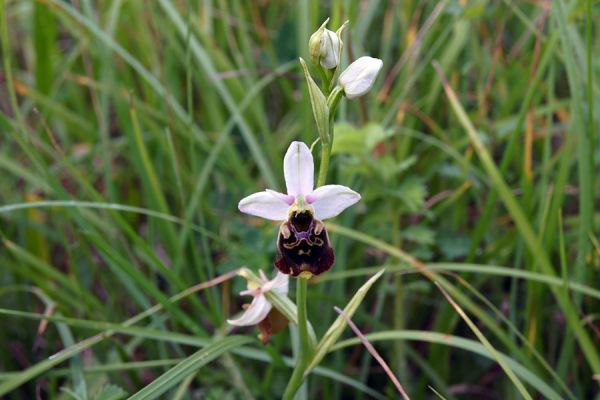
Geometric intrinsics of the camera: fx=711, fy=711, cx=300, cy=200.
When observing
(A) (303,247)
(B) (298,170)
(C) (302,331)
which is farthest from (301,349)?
(B) (298,170)

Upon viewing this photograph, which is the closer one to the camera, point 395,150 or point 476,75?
point 395,150

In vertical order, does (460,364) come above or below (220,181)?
below

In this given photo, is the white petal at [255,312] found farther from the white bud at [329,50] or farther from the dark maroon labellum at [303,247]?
the white bud at [329,50]

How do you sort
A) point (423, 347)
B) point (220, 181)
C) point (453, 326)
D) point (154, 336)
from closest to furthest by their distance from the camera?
point (154, 336) < point (453, 326) < point (423, 347) < point (220, 181)

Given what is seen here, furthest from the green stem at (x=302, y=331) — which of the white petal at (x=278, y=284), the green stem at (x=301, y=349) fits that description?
the white petal at (x=278, y=284)

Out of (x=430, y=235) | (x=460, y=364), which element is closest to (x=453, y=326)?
(x=460, y=364)

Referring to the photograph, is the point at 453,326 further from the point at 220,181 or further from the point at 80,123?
the point at 80,123

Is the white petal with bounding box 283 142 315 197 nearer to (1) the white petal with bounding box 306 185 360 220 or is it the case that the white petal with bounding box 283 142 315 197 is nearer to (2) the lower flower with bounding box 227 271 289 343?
(1) the white petal with bounding box 306 185 360 220
